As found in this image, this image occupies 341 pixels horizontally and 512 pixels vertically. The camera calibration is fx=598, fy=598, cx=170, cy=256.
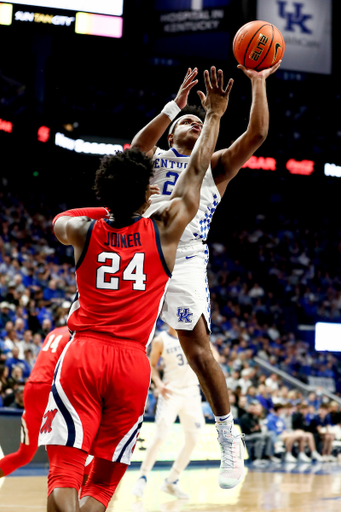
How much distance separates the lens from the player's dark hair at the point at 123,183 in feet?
10.1

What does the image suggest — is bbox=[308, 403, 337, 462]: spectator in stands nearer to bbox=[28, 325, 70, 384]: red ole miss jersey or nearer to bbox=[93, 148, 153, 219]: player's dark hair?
bbox=[28, 325, 70, 384]: red ole miss jersey

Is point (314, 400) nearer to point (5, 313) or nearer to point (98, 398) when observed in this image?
point (5, 313)

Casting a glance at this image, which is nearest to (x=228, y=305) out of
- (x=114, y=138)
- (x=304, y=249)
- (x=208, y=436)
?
(x=304, y=249)

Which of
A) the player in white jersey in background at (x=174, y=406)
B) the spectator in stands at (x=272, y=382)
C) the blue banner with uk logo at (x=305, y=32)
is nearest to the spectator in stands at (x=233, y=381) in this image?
the spectator in stands at (x=272, y=382)

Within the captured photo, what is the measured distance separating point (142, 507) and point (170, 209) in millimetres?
3951

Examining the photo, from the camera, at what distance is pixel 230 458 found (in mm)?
4051

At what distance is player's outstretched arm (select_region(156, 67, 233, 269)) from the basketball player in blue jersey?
150 mm

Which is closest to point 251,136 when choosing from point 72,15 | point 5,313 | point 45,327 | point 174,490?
point 174,490

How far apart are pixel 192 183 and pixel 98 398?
4.12 feet

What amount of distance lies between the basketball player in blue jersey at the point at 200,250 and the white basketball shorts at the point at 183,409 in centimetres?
333

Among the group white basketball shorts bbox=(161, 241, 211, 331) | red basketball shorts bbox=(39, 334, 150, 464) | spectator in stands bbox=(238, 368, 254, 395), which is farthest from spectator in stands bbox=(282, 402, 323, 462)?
red basketball shorts bbox=(39, 334, 150, 464)

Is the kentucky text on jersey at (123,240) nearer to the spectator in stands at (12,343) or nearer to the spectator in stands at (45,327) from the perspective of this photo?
the spectator in stands at (12,343)

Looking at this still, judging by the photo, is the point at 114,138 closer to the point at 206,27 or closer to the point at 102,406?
the point at 206,27

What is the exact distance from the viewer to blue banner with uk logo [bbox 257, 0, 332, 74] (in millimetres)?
13719
